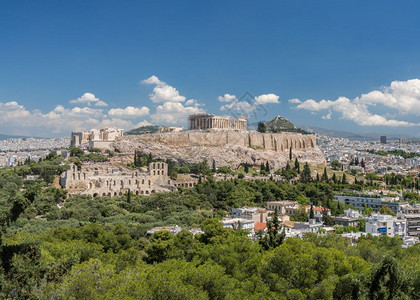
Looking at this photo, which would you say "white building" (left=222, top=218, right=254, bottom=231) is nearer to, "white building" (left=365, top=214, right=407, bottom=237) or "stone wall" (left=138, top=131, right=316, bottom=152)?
"white building" (left=365, top=214, right=407, bottom=237)

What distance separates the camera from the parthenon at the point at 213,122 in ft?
291

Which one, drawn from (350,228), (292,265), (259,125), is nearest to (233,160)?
(259,125)

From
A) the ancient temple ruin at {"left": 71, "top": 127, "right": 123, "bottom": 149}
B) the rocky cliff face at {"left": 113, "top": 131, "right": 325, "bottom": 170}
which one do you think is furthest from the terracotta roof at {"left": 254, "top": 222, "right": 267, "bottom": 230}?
the ancient temple ruin at {"left": 71, "top": 127, "right": 123, "bottom": 149}

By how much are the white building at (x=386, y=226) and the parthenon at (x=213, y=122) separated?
49598 millimetres

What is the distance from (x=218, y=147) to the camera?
7831cm

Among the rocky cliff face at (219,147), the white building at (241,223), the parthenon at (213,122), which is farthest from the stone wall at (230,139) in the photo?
the white building at (241,223)

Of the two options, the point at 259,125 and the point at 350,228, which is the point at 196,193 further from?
the point at 259,125

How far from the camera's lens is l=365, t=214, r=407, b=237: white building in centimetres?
3881

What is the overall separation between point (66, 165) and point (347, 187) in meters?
40.1

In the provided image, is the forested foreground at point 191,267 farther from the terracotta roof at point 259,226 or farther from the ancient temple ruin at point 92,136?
the ancient temple ruin at point 92,136

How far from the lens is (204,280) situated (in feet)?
50.8

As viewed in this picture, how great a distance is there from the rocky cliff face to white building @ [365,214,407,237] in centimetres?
3372

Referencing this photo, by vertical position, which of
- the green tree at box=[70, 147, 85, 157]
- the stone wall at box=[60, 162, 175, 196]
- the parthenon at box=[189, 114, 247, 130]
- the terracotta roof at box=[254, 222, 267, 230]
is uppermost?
the parthenon at box=[189, 114, 247, 130]

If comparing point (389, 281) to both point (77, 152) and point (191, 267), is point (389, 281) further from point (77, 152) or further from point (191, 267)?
point (77, 152)
